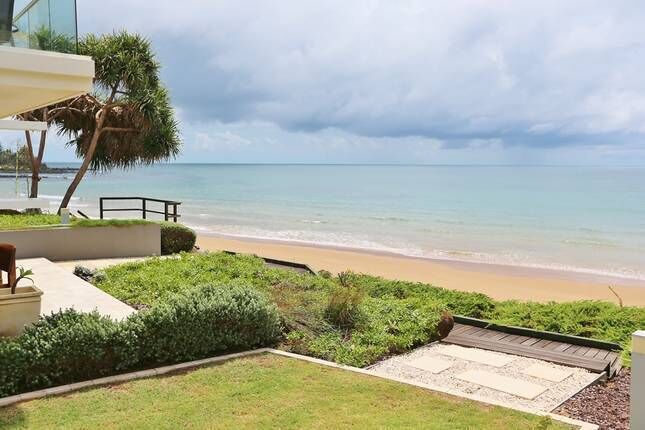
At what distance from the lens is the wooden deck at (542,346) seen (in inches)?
274

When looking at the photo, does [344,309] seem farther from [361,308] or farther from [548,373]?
[548,373]

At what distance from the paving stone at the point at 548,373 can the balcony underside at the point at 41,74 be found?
19.4 feet

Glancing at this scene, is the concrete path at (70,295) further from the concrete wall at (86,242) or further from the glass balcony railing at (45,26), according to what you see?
the glass balcony railing at (45,26)

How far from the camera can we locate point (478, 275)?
1833 centimetres

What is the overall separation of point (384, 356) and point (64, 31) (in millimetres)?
5232

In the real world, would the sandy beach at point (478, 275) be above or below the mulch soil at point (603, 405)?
below

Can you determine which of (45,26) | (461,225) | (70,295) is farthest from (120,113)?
(461,225)

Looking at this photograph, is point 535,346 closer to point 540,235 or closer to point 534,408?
point 534,408

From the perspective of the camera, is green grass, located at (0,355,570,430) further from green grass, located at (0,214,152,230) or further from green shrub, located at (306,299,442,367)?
green grass, located at (0,214,152,230)

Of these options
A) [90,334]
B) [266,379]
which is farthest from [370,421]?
[90,334]

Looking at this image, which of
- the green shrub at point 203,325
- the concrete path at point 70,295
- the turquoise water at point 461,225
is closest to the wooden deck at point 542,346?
the green shrub at point 203,325

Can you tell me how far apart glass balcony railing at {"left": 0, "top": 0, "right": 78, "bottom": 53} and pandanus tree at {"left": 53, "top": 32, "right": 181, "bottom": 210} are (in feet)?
45.1

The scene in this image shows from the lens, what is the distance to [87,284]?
10695 millimetres

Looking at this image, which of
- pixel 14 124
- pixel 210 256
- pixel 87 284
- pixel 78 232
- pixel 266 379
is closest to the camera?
pixel 266 379
